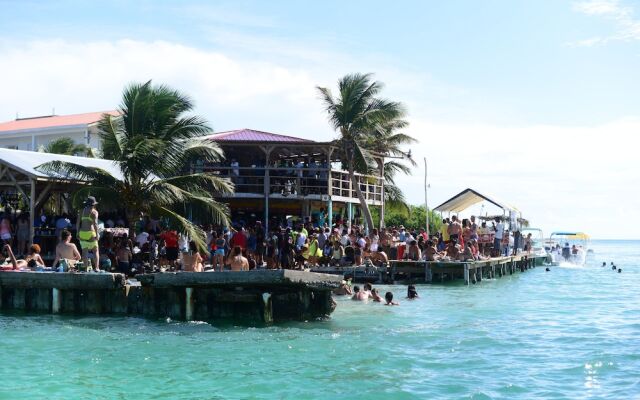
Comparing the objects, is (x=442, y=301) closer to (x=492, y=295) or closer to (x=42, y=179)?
(x=492, y=295)

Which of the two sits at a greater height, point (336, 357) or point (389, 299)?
point (389, 299)

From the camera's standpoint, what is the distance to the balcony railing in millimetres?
31234

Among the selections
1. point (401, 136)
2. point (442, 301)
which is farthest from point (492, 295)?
point (401, 136)

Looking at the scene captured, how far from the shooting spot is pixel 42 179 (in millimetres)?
21281

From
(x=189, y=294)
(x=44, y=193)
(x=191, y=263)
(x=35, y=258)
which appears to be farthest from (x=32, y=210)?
(x=189, y=294)

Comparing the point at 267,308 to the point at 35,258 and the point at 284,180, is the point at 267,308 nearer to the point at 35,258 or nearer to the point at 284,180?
the point at 35,258

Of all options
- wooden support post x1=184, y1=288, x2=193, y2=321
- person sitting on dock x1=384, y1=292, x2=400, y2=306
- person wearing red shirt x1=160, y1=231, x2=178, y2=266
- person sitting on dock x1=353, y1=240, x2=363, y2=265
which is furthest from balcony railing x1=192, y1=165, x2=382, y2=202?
wooden support post x1=184, y1=288, x2=193, y2=321

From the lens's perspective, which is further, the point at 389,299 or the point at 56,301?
the point at 389,299

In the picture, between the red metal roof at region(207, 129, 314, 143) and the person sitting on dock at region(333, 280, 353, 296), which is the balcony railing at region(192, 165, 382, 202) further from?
the person sitting on dock at region(333, 280, 353, 296)

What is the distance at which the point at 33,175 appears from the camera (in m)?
21.0

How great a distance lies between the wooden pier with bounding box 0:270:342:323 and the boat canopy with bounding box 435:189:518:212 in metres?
20.9

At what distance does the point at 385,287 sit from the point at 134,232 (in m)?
8.53

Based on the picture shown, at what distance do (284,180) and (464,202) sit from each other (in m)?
10.4

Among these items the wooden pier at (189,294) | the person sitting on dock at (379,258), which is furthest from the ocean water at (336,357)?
the person sitting on dock at (379,258)
